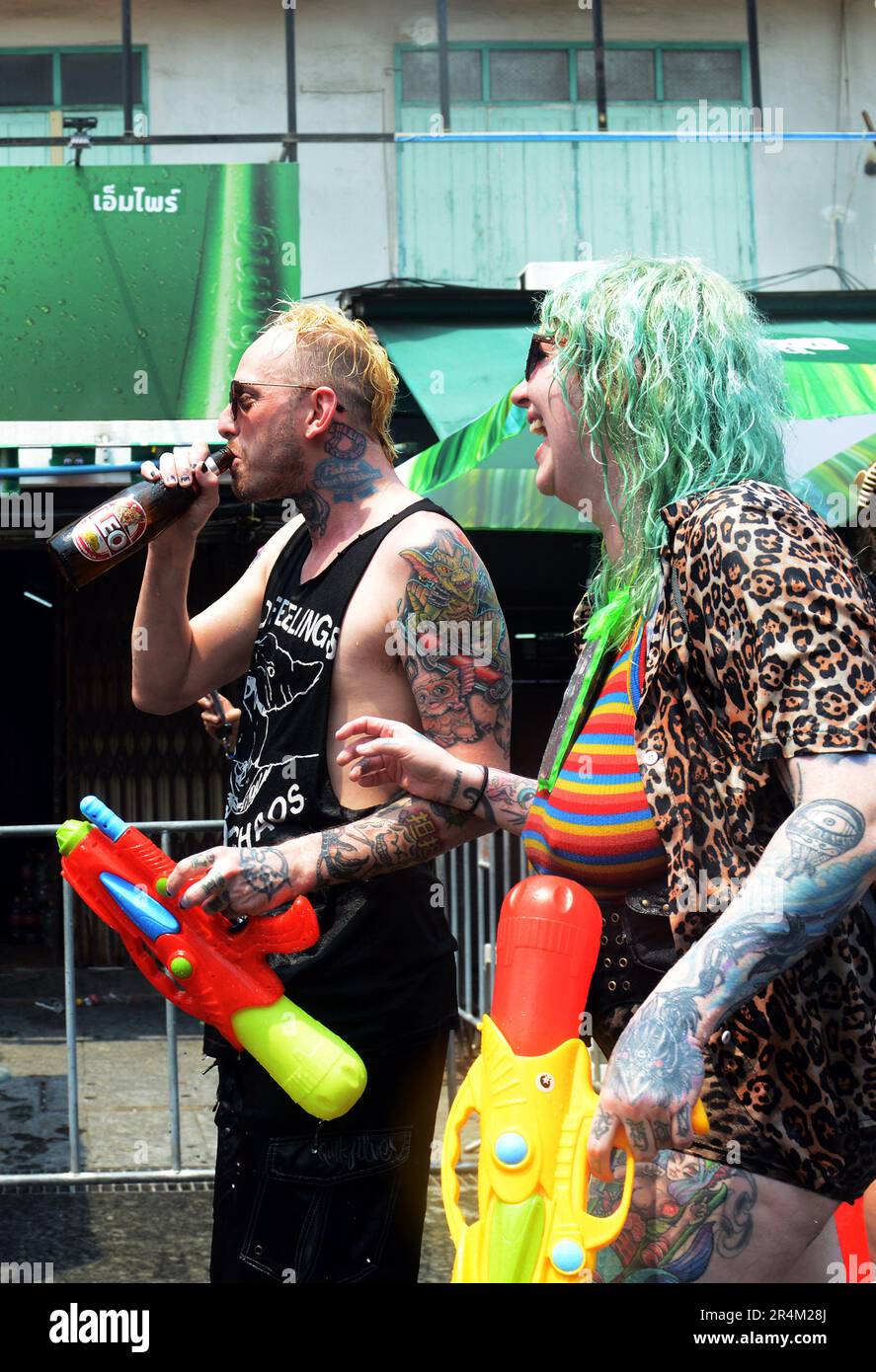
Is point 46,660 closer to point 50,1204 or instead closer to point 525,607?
point 525,607

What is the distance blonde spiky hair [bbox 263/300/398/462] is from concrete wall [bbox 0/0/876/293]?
334 inches

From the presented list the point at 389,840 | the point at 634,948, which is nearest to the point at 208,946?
the point at 389,840

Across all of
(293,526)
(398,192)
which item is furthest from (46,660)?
(293,526)

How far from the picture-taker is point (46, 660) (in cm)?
1268

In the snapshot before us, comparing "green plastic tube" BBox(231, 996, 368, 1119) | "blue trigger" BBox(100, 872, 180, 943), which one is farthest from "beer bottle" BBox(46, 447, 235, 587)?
"green plastic tube" BBox(231, 996, 368, 1119)

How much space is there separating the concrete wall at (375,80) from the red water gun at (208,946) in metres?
9.27

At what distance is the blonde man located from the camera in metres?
2.59

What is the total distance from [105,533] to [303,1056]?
1144 millimetres

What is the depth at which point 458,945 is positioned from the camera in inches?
280

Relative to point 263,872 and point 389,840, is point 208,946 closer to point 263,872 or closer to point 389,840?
point 263,872

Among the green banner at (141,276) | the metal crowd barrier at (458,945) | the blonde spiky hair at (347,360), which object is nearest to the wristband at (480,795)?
the blonde spiky hair at (347,360)

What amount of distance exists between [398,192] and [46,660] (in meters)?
4.98

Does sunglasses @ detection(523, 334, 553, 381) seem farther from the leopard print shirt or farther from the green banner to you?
the green banner

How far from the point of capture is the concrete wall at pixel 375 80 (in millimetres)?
11242
